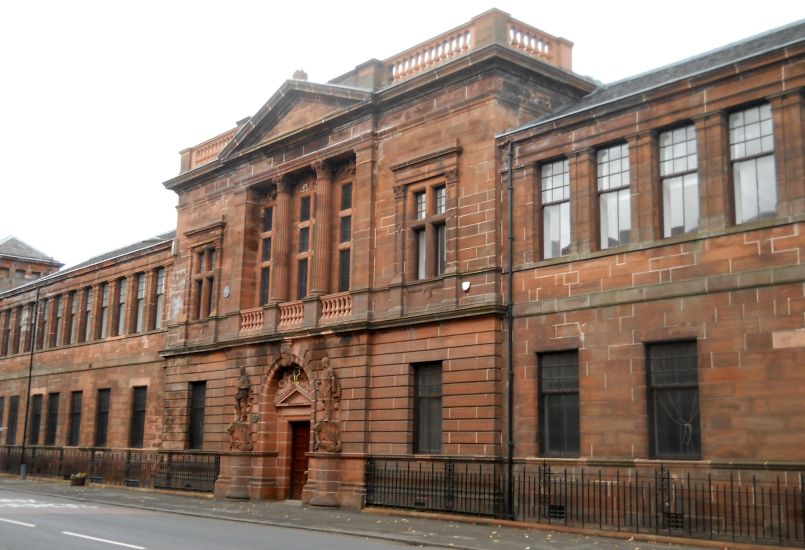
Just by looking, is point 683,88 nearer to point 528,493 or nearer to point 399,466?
point 528,493

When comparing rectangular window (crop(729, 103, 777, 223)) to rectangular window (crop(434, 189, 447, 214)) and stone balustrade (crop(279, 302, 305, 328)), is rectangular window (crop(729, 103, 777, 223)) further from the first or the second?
stone balustrade (crop(279, 302, 305, 328))

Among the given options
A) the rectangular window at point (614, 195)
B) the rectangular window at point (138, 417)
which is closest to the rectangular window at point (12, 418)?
the rectangular window at point (138, 417)

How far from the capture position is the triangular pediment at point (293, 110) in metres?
29.1

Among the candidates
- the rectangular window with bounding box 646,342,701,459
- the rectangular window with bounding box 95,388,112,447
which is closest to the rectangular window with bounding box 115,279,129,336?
the rectangular window with bounding box 95,388,112,447

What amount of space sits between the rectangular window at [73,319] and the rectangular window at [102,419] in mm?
4916

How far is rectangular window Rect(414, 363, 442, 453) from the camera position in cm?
2514

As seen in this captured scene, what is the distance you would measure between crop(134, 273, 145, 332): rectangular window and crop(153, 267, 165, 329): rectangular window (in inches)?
41.5

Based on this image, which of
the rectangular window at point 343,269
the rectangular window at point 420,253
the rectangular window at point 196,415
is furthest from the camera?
the rectangular window at point 196,415

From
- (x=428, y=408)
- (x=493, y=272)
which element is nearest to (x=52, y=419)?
(x=428, y=408)

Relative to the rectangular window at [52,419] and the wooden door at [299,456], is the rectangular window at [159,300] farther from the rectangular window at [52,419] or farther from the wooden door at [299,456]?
the wooden door at [299,456]

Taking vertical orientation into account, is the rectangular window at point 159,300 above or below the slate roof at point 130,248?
below

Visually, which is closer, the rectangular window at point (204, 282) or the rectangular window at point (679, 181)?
the rectangular window at point (679, 181)

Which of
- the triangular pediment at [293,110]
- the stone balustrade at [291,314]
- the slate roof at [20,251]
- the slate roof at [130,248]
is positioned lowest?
the stone balustrade at [291,314]

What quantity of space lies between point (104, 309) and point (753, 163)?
32.9 metres
